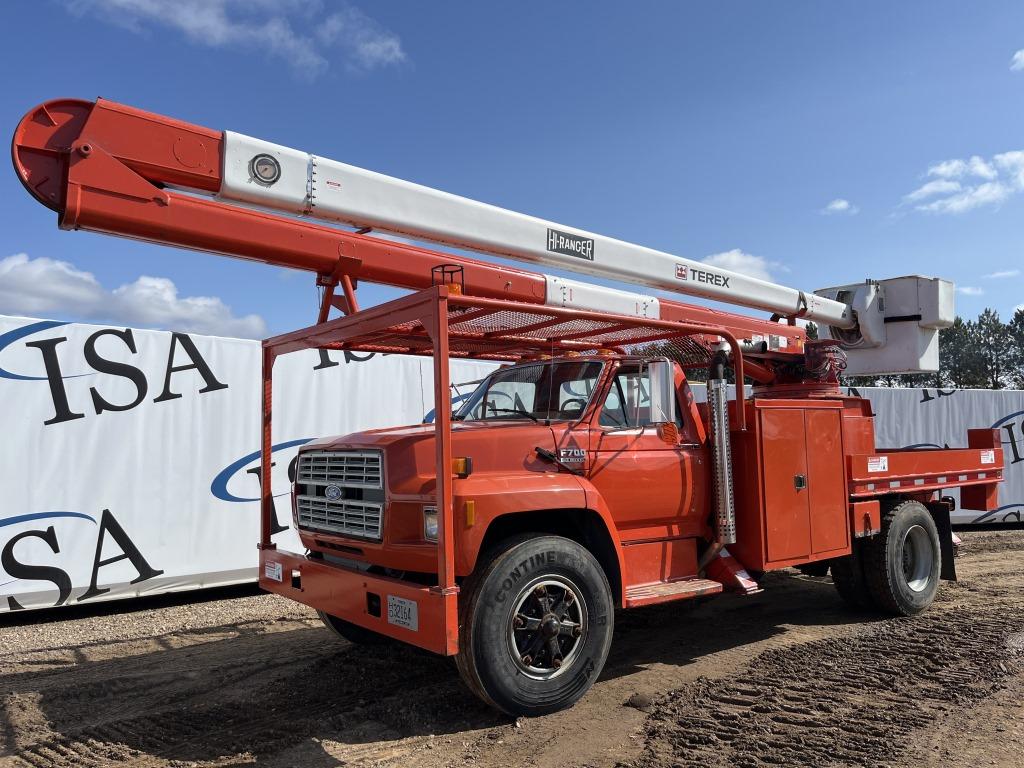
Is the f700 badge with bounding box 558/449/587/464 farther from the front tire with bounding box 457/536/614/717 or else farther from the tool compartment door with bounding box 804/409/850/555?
the tool compartment door with bounding box 804/409/850/555

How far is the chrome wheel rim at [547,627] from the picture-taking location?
4.44m

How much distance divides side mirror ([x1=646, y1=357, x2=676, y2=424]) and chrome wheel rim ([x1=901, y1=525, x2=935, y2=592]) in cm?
Result: 368

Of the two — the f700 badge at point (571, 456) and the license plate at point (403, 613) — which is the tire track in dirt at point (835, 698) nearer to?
the license plate at point (403, 613)

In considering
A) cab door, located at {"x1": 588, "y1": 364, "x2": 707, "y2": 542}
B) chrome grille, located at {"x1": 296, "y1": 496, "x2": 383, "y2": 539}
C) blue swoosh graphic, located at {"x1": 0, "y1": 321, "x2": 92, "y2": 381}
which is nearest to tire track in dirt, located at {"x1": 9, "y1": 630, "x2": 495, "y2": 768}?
chrome grille, located at {"x1": 296, "y1": 496, "x2": 383, "y2": 539}

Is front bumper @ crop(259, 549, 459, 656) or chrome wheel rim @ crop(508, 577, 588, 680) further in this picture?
chrome wheel rim @ crop(508, 577, 588, 680)

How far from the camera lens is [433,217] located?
520cm

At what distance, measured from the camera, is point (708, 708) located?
4.62 meters

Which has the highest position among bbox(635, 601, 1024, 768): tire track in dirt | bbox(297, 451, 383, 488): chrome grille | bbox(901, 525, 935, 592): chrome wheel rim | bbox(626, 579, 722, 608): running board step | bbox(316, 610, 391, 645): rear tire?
bbox(297, 451, 383, 488): chrome grille

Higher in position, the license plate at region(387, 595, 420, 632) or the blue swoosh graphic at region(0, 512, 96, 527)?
the blue swoosh graphic at region(0, 512, 96, 527)

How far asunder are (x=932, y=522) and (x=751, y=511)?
9.66ft

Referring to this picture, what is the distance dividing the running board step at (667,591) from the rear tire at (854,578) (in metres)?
2.29

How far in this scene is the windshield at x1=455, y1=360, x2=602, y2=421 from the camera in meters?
5.48

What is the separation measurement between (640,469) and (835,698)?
75.1 inches

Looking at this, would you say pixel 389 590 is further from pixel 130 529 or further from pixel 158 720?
pixel 130 529
